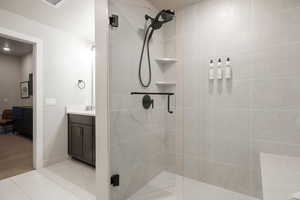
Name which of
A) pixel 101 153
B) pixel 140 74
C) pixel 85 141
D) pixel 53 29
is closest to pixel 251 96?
pixel 140 74

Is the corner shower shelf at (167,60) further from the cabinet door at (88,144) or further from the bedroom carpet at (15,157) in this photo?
the bedroom carpet at (15,157)

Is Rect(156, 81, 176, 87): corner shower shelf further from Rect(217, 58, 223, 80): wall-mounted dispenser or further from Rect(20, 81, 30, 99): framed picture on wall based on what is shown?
Rect(20, 81, 30, 99): framed picture on wall

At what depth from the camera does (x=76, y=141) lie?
8.88 feet

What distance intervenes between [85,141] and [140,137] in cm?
114

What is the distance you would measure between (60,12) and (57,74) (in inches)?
40.2

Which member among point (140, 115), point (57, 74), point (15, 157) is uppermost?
point (57, 74)

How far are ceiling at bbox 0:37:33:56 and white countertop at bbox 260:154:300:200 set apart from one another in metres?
5.68

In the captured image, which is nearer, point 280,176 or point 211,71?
point 280,176

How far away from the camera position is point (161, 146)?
2260 mm

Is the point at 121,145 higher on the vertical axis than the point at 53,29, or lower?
lower

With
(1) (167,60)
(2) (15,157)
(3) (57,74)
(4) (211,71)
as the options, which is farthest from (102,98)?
(2) (15,157)

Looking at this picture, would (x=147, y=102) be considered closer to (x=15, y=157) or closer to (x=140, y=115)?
(x=140, y=115)

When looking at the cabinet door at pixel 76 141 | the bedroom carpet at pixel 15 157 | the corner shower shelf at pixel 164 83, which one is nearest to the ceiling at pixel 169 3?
the corner shower shelf at pixel 164 83

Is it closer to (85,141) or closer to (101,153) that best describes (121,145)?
(101,153)
